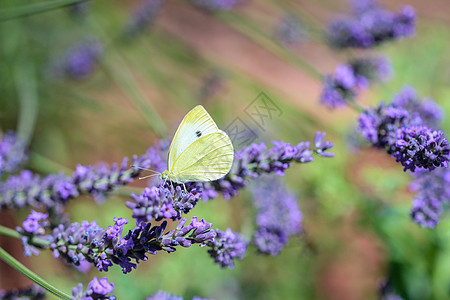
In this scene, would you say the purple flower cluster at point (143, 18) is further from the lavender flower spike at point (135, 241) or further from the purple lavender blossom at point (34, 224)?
the lavender flower spike at point (135, 241)

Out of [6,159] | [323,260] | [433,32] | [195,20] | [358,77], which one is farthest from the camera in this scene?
[195,20]

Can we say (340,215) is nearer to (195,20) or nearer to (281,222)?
(281,222)

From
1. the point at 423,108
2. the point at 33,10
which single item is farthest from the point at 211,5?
the point at 423,108

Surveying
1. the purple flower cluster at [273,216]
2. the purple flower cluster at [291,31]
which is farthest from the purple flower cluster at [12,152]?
the purple flower cluster at [291,31]

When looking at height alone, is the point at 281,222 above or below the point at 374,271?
above

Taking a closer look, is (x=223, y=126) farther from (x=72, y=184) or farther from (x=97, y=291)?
(x=97, y=291)

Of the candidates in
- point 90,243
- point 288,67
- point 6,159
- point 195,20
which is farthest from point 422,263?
point 195,20
